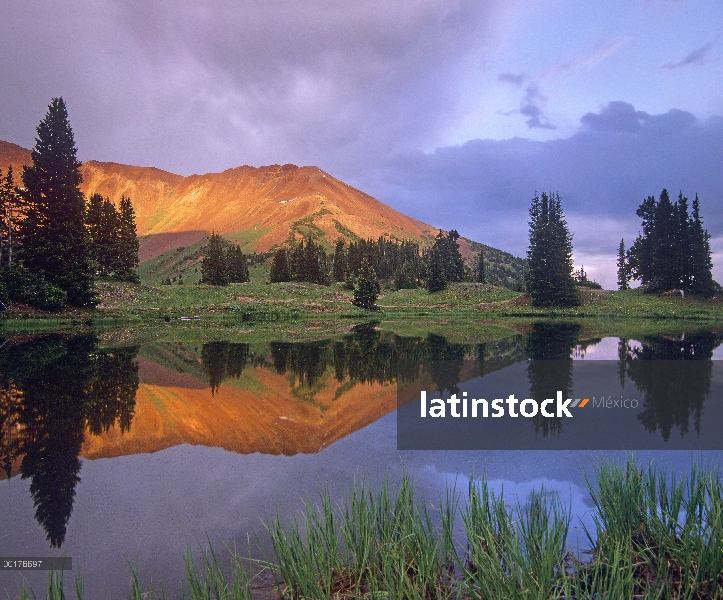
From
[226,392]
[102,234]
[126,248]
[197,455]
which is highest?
[102,234]

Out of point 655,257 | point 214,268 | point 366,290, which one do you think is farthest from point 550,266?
point 214,268

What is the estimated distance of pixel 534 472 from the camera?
8336 mm

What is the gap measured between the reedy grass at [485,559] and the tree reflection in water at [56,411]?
3665mm

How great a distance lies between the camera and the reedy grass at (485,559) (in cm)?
413

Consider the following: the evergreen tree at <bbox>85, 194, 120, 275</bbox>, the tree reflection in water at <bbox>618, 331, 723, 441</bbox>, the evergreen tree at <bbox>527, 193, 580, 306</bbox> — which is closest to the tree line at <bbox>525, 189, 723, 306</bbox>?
the evergreen tree at <bbox>527, 193, 580, 306</bbox>

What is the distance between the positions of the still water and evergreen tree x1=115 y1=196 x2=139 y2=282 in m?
46.0

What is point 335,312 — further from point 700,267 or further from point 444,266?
point 700,267

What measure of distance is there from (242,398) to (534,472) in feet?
29.2

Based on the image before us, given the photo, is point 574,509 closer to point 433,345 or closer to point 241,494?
point 241,494

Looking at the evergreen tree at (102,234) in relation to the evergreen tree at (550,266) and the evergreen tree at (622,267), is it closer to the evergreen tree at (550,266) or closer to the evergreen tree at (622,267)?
the evergreen tree at (550,266)

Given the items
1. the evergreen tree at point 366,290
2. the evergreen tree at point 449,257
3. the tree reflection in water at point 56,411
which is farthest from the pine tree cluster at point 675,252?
the tree reflection in water at point 56,411

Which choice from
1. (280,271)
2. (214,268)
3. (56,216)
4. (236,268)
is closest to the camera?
(56,216)

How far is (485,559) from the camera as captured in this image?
441 centimetres

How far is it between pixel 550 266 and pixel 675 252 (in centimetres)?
1930
